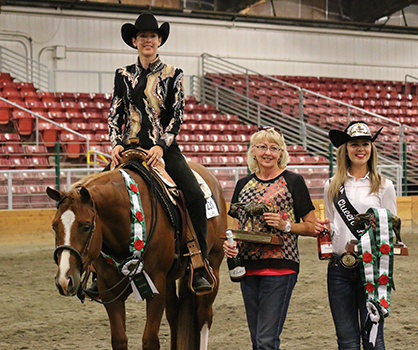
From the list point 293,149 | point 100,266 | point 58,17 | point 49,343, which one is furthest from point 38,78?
point 100,266

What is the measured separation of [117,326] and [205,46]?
59.3 feet

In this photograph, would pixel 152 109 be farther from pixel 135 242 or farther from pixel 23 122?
pixel 23 122

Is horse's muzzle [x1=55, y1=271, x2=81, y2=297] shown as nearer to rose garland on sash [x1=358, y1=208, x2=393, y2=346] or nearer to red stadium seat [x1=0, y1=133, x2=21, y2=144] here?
rose garland on sash [x1=358, y1=208, x2=393, y2=346]

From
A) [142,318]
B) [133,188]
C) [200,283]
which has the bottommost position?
[142,318]

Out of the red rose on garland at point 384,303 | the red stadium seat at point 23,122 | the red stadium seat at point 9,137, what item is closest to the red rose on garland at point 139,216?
the red rose on garland at point 384,303

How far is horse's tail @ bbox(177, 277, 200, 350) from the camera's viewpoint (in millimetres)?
4387

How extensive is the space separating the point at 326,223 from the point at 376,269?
0.37 meters

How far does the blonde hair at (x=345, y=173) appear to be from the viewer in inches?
141

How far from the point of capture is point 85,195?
326 cm

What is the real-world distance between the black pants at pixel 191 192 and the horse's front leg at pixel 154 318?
21.4 inches

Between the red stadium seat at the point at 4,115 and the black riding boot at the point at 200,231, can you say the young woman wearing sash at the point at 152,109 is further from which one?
the red stadium seat at the point at 4,115

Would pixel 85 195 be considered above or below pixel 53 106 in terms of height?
below

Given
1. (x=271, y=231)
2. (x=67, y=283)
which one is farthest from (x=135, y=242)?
(x=271, y=231)

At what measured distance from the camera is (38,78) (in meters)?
17.5
